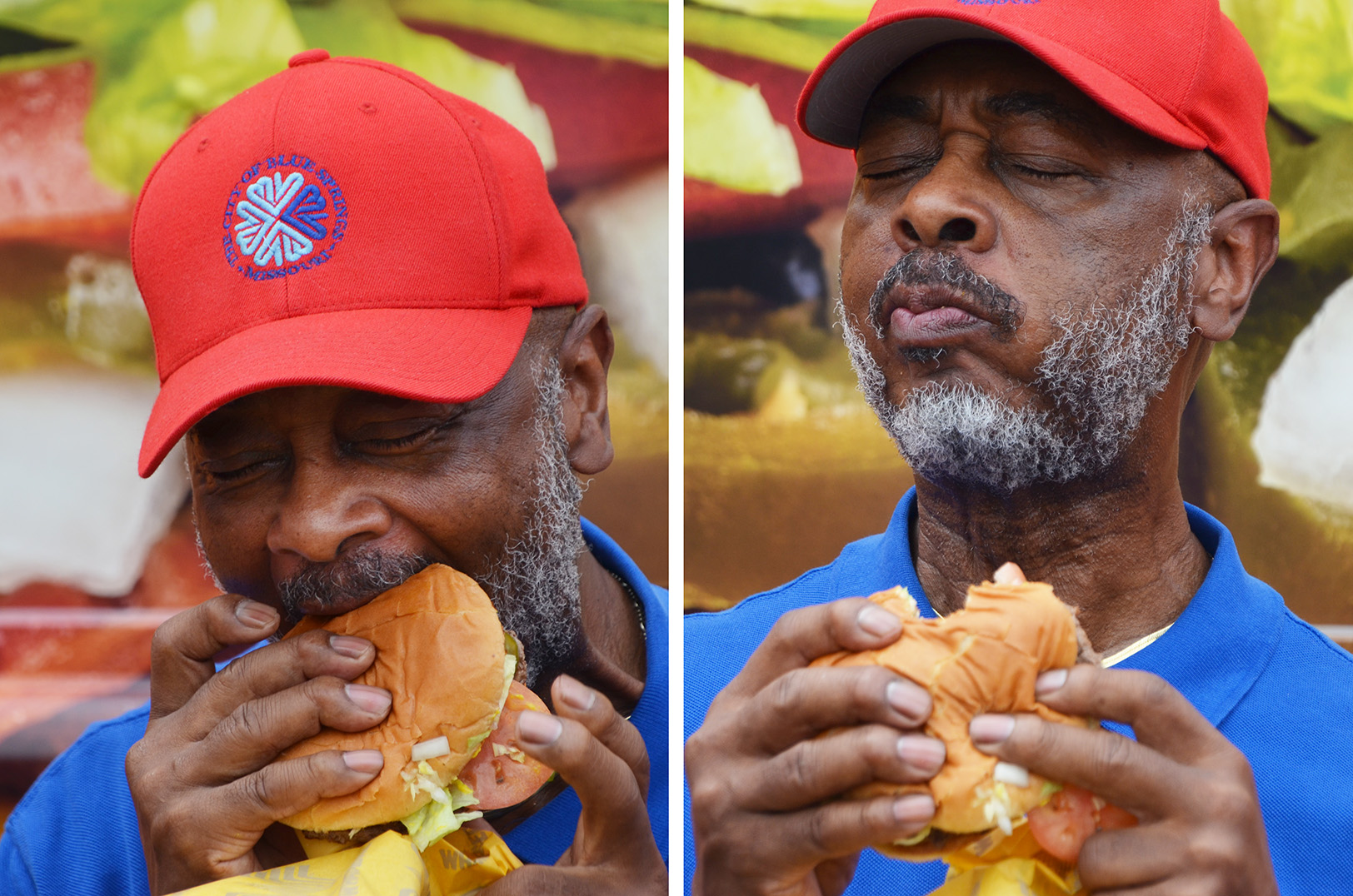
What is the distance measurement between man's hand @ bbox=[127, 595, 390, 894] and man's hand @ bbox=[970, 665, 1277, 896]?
80 centimetres

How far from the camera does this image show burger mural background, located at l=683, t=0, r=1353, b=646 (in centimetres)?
243

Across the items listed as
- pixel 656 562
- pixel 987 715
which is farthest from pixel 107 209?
pixel 987 715

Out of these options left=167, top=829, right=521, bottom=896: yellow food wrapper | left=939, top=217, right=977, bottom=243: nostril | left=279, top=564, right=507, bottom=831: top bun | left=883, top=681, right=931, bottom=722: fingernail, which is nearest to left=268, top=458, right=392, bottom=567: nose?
left=279, top=564, right=507, bottom=831: top bun

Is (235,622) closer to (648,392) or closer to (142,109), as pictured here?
(648,392)

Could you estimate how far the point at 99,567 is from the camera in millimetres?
2982

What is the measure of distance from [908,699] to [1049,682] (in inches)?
5.8

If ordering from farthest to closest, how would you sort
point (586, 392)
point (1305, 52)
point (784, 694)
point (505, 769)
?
point (1305, 52), point (586, 392), point (505, 769), point (784, 694)

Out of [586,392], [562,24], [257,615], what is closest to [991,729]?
Result: [257,615]

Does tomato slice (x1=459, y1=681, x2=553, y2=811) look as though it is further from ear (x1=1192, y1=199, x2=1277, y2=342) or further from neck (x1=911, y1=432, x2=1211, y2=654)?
ear (x1=1192, y1=199, x2=1277, y2=342)

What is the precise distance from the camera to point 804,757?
134 cm

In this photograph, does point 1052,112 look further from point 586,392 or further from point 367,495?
point 367,495

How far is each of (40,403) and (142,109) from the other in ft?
2.47

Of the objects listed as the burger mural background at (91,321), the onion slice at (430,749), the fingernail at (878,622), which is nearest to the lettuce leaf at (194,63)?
the burger mural background at (91,321)

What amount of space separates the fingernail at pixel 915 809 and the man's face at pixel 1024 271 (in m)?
0.64
